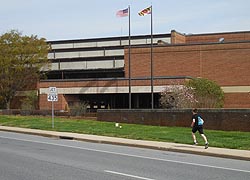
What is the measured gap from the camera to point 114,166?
13.6m

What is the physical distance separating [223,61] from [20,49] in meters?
27.9

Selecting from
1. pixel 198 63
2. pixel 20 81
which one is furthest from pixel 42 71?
pixel 198 63

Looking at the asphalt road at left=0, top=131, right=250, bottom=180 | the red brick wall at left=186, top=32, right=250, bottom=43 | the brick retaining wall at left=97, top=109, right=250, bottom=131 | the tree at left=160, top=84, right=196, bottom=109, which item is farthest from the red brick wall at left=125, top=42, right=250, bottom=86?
the asphalt road at left=0, top=131, right=250, bottom=180

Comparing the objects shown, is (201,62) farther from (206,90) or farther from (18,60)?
(18,60)

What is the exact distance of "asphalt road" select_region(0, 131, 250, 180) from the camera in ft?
37.8

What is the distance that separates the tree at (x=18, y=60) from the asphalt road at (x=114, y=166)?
150ft

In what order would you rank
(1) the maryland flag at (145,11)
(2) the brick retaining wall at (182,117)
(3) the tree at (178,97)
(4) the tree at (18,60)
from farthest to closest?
(4) the tree at (18,60) → (1) the maryland flag at (145,11) → (3) the tree at (178,97) → (2) the brick retaining wall at (182,117)

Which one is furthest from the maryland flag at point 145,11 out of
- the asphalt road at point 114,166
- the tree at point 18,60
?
the asphalt road at point 114,166

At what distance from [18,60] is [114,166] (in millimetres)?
51421

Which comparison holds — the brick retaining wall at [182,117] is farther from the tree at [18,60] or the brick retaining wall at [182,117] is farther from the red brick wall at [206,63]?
the tree at [18,60]

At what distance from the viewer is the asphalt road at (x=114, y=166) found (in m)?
11.5

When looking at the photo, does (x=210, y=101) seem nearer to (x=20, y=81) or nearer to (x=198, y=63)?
(x=198, y=63)

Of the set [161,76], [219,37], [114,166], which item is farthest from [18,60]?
[114,166]

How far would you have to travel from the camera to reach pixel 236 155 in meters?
16.2
